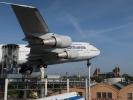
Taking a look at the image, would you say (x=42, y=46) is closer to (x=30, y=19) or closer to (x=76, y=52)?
(x=30, y=19)

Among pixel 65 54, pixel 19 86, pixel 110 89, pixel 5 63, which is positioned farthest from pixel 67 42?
pixel 110 89

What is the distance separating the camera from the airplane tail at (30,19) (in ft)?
129

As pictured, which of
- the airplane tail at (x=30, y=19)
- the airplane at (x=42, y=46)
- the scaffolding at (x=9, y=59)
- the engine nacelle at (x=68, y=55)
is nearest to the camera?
the airplane tail at (x=30, y=19)

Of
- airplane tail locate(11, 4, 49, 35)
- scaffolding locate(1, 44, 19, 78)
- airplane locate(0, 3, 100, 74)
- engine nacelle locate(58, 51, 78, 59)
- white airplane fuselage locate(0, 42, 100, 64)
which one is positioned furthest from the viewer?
white airplane fuselage locate(0, 42, 100, 64)

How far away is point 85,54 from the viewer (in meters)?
57.3

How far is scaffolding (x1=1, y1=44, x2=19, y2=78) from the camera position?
51094 mm

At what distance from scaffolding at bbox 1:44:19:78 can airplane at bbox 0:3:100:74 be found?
873mm

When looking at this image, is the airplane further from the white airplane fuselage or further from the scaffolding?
the scaffolding

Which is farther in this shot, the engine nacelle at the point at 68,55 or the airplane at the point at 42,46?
the engine nacelle at the point at 68,55

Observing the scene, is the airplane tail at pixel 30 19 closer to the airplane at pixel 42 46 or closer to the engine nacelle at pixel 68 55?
the airplane at pixel 42 46

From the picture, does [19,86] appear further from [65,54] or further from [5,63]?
[65,54]

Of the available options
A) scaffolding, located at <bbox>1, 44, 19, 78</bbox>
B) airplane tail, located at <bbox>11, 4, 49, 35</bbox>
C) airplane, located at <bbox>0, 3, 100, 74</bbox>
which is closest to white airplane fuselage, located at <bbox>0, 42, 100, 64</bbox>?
airplane, located at <bbox>0, 3, 100, 74</bbox>

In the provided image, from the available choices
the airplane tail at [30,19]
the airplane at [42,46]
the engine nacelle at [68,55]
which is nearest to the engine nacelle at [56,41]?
the airplane at [42,46]

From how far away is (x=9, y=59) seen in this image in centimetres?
5106
